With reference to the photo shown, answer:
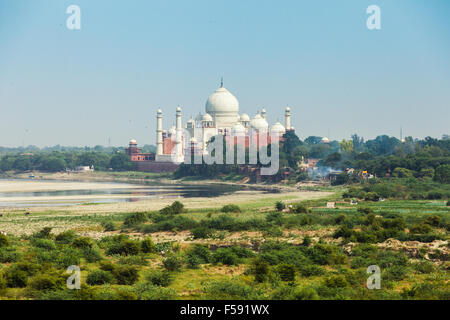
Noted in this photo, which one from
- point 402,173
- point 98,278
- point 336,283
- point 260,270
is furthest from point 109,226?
point 402,173

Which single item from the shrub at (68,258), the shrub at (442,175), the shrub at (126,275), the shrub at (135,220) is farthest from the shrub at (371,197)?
the shrub at (126,275)

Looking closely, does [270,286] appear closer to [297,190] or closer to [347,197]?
[347,197]

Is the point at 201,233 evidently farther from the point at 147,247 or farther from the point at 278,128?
the point at 278,128

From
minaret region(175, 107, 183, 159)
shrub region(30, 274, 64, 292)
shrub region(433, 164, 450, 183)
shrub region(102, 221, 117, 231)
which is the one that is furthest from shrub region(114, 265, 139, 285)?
minaret region(175, 107, 183, 159)

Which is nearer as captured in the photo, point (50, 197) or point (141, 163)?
point (50, 197)

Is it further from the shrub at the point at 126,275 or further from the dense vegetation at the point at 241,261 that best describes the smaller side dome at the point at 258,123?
the shrub at the point at 126,275
